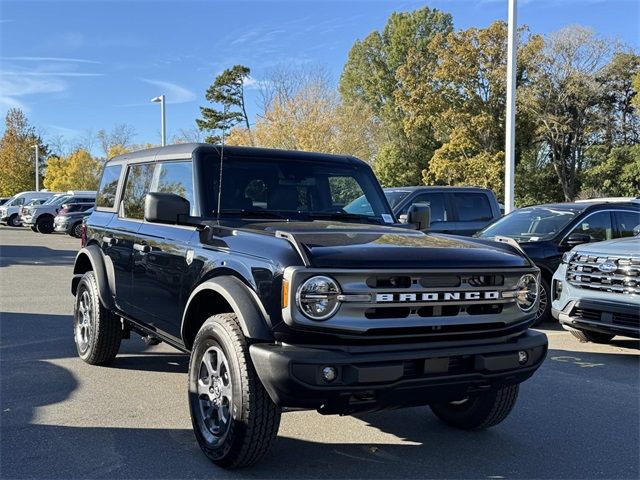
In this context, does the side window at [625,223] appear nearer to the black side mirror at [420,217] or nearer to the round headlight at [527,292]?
the black side mirror at [420,217]

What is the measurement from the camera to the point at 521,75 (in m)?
38.5

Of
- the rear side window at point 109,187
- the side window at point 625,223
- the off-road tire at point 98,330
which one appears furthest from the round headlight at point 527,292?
the side window at point 625,223

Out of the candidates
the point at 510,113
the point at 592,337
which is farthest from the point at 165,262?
the point at 510,113

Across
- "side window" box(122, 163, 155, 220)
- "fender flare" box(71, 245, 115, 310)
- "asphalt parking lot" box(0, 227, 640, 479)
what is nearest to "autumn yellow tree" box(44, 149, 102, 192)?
"fender flare" box(71, 245, 115, 310)

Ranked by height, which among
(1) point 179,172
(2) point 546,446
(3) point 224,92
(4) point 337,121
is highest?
(3) point 224,92

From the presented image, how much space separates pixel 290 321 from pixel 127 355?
3932mm

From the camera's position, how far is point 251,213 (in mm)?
4641

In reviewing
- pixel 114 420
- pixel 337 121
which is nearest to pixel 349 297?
pixel 114 420

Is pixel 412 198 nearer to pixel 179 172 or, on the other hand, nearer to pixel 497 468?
pixel 179 172

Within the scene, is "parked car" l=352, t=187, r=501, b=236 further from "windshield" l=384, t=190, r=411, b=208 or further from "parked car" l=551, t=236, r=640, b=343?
"parked car" l=551, t=236, r=640, b=343

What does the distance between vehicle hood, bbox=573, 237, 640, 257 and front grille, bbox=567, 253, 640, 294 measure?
7cm

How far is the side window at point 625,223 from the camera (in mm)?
9477

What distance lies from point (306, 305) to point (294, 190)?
1841 millimetres

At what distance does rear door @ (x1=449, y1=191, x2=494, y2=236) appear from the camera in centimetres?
1241
